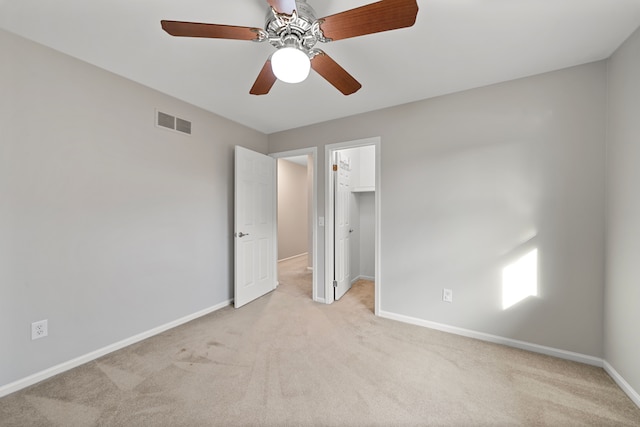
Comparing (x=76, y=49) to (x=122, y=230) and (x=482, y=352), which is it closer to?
(x=122, y=230)

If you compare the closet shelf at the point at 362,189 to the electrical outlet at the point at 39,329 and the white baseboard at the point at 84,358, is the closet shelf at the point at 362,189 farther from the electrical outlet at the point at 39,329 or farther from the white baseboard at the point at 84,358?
the electrical outlet at the point at 39,329

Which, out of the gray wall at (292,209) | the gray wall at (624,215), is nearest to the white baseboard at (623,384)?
the gray wall at (624,215)

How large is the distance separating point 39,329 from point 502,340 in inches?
Answer: 144

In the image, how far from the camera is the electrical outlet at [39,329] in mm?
1712

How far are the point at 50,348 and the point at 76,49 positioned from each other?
2186 millimetres

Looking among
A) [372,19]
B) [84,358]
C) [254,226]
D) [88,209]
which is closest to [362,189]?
[254,226]

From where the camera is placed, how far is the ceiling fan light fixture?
3.91 feet

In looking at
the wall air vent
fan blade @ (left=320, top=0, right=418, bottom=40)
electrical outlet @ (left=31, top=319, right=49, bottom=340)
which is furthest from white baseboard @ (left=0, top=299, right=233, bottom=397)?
fan blade @ (left=320, top=0, right=418, bottom=40)

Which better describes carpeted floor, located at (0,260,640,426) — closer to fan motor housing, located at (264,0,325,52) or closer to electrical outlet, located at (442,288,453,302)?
electrical outlet, located at (442,288,453,302)

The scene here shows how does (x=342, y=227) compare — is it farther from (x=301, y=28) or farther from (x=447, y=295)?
(x=301, y=28)

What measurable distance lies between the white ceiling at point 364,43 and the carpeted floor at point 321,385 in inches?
92.9

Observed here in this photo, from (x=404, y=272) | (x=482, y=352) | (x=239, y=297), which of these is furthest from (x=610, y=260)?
(x=239, y=297)

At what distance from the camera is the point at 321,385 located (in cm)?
169

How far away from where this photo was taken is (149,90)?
2.31m
